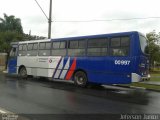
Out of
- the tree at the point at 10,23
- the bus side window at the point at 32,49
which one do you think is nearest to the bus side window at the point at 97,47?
the bus side window at the point at 32,49

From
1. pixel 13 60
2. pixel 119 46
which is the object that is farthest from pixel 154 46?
pixel 119 46

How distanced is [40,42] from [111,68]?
6402 mm

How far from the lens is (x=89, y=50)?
54.6 feet

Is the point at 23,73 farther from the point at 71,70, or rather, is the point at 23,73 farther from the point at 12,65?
the point at 71,70

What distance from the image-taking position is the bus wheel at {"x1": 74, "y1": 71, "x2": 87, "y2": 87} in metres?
16.8

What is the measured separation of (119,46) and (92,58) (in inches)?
74.7

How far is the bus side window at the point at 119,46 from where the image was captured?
14.9 metres

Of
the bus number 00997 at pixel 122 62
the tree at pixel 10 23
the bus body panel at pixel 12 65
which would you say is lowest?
the bus body panel at pixel 12 65

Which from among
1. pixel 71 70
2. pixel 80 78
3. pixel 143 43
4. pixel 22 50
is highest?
pixel 143 43

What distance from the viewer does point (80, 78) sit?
17.2 m

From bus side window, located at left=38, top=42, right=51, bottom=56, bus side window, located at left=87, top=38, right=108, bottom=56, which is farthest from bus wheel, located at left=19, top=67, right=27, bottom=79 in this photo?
bus side window, located at left=87, top=38, right=108, bottom=56

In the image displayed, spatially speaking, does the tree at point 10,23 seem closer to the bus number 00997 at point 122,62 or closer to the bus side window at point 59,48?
the bus side window at point 59,48

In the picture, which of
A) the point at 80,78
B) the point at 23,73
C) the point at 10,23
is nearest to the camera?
the point at 80,78

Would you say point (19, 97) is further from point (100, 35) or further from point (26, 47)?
point (26, 47)
